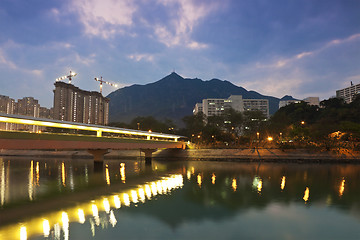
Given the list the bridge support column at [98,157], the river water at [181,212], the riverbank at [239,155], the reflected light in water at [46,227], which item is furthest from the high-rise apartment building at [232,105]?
the reflected light in water at [46,227]

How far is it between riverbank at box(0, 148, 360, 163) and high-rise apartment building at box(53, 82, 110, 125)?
217 ft

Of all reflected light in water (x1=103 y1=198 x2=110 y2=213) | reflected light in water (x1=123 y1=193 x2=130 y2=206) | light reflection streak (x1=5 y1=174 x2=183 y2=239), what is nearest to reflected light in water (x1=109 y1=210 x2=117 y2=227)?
light reflection streak (x1=5 y1=174 x2=183 y2=239)

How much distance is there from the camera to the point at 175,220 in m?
15.4

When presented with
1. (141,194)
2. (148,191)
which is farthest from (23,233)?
(148,191)

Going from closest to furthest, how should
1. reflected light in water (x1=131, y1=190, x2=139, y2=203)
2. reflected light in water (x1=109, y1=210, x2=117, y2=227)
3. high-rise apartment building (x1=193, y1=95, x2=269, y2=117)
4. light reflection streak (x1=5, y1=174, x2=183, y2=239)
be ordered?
1. light reflection streak (x1=5, y1=174, x2=183, y2=239)
2. reflected light in water (x1=109, y1=210, x2=117, y2=227)
3. reflected light in water (x1=131, y1=190, x2=139, y2=203)
4. high-rise apartment building (x1=193, y1=95, x2=269, y2=117)

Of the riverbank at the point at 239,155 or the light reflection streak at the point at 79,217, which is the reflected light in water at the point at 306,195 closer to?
the light reflection streak at the point at 79,217

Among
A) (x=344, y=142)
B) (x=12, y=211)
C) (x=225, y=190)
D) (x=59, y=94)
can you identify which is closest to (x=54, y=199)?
(x=12, y=211)

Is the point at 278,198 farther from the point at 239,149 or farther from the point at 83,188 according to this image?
the point at 239,149

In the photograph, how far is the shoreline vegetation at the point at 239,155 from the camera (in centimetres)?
5957

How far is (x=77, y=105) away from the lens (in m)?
160

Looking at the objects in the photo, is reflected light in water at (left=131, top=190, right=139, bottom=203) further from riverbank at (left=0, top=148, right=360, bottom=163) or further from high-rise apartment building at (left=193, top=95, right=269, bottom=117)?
high-rise apartment building at (left=193, top=95, right=269, bottom=117)

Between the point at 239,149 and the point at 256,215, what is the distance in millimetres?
56449

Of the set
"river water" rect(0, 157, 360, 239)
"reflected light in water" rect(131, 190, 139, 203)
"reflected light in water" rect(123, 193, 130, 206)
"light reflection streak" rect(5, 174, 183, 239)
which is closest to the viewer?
"light reflection streak" rect(5, 174, 183, 239)

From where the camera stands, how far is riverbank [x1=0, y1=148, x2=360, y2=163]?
59.6 m
